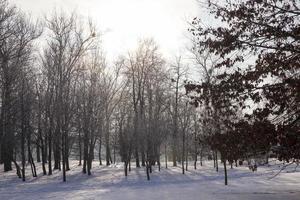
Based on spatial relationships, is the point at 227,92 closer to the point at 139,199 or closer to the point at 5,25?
the point at 139,199

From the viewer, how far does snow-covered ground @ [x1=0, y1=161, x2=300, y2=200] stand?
752 inches

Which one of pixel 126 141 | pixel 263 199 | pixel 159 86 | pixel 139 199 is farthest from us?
pixel 159 86

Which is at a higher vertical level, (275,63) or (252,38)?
(252,38)

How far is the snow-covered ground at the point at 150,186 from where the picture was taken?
62.6 ft

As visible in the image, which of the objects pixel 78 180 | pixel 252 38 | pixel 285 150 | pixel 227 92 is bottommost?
pixel 78 180

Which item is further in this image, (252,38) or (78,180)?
(78,180)

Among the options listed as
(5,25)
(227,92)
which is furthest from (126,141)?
(227,92)

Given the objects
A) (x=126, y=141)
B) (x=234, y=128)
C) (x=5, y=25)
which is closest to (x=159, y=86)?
(x=126, y=141)

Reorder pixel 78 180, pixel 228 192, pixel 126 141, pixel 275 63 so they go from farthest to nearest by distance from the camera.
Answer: pixel 126 141 → pixel 78 180 → pixel 228 192 → pixel 275 63

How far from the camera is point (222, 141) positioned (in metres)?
14.3

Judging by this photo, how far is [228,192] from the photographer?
778 inches

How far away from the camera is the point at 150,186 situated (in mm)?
25312

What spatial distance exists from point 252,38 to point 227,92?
1984 mm

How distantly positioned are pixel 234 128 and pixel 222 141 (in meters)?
0.73
